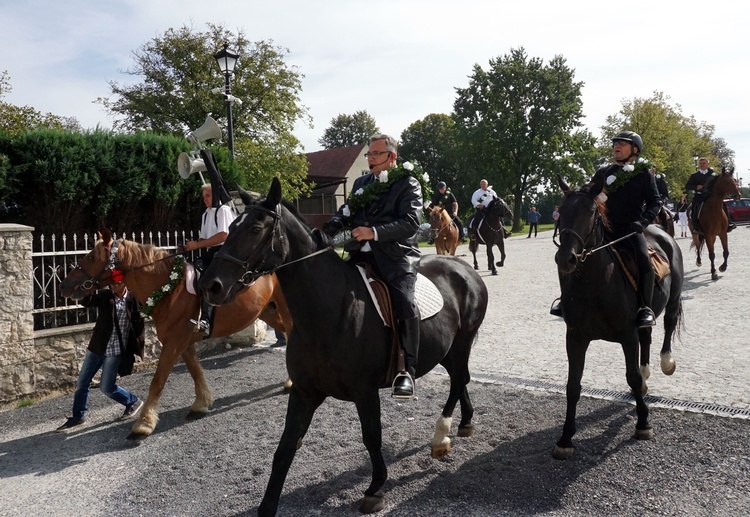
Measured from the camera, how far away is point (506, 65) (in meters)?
51.5

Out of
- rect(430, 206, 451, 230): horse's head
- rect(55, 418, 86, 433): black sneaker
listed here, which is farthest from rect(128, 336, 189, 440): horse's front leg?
rect(430, 206, 451, 230): horse's head

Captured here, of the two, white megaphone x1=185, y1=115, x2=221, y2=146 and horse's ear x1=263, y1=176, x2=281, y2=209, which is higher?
white megaphone x1=185, y1=115, x2=221, y2=146

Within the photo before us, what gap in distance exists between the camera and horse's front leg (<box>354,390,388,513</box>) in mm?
3941

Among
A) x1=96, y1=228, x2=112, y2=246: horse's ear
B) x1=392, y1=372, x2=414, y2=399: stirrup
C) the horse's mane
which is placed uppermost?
x1=96, y1=228, x2=112, y2=246: horse's ear

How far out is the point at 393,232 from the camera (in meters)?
4.00

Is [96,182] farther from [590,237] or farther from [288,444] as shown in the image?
[590,237]

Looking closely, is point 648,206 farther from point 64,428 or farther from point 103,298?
point 64,428

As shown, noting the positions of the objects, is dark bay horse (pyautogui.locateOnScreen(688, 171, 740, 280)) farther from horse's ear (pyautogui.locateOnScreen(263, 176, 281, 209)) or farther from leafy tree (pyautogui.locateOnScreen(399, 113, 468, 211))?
leafy tree (pyautogui.locateOnScreen(399, 113, 468, 211))

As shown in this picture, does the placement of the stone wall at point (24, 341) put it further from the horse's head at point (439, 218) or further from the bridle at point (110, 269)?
the horse's head at point (439, 218)

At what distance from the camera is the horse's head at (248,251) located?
3.26 m

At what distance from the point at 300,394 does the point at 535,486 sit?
1.86m

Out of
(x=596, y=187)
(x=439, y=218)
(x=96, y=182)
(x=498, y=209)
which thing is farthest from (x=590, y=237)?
(x=498, y=209)

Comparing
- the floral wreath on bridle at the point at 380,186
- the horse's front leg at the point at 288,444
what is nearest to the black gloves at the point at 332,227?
the floral wreath on bridle at the point at 380,186

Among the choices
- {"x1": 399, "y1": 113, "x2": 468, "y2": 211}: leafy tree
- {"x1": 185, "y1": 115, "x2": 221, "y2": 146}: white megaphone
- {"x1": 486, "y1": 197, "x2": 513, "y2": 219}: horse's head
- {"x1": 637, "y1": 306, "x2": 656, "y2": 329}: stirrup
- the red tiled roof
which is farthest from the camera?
{"x1": 399, "y1": 113, "x2": 468, "y2": 211}: leafy tree
